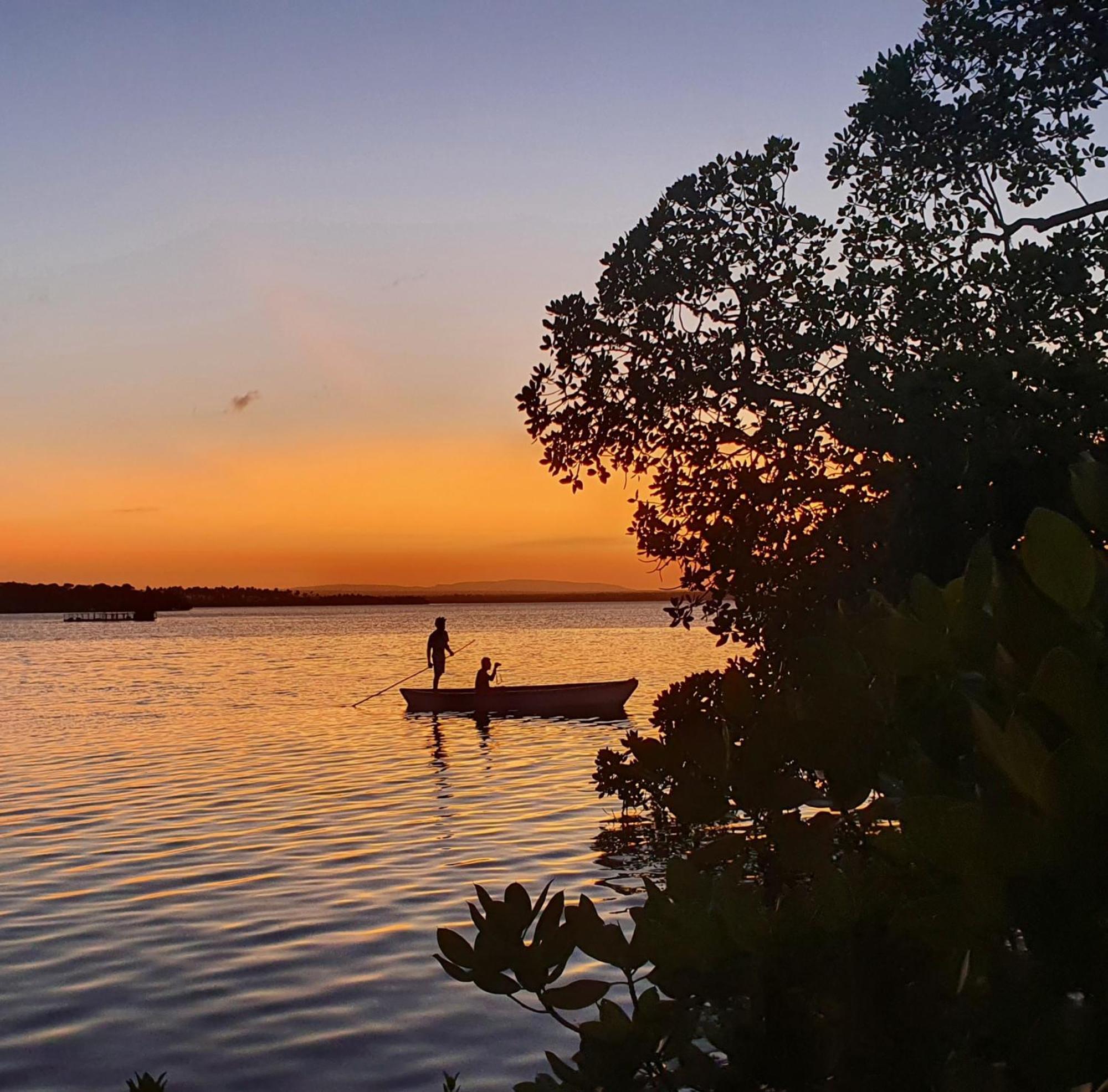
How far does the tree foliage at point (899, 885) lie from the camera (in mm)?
1664

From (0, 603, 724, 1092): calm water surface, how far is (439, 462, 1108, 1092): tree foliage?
626 cm

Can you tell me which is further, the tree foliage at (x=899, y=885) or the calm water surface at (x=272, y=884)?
the calm water surface at (x=272, y=884)

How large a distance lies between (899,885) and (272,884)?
43.0ft

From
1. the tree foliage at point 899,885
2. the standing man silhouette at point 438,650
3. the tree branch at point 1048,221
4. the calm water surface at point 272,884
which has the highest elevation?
the tree branch at point 1048,221

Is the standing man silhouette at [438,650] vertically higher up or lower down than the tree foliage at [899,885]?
lower down

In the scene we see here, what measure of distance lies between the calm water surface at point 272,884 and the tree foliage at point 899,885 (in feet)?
20.5

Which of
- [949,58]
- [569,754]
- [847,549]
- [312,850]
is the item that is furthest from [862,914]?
[569,754]

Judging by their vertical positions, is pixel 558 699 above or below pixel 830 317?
below

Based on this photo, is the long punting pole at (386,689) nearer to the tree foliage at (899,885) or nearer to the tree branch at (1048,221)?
the tree branch at (1048,221)

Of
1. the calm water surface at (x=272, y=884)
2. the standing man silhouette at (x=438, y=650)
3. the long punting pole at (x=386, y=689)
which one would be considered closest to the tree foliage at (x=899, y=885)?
the calm water surface at (x=272, y=884)

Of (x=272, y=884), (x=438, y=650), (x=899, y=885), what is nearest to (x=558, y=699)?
(x=438, y=650)

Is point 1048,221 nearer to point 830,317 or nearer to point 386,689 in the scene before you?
point 830,317

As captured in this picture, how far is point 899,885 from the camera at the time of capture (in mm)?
2453

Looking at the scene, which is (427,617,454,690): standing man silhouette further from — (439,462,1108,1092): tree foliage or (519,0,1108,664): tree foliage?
(439,462,1108,1092): tree foliage
